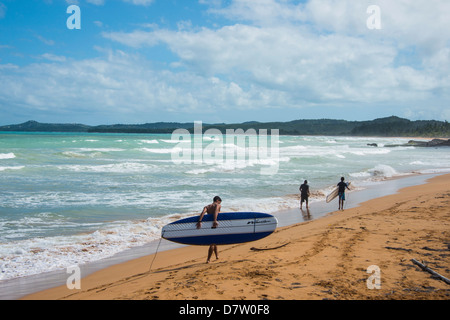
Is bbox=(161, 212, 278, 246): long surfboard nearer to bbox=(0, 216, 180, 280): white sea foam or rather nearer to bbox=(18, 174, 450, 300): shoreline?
bbox=(18, 174, 450, 300): shoreline

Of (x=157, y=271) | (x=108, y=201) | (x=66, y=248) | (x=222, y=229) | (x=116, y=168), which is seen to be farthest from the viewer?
(x=116, y=168)

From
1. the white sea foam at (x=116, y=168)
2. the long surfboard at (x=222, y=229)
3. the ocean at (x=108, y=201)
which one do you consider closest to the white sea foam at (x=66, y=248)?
the ocean at (x=108, y=201)

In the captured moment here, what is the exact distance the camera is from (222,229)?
691cm

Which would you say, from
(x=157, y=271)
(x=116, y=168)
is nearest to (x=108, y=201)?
(x=157, y=271)

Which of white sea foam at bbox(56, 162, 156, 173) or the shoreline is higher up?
white sea foam at bbox(56, 162, 156, 173)

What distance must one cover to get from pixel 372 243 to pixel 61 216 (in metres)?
9.48

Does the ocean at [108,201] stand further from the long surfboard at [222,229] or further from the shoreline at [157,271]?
the long surfboard at [222,229]

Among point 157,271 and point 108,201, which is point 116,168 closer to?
point 108,201

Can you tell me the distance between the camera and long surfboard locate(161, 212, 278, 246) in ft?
22.5

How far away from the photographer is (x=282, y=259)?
636 cm

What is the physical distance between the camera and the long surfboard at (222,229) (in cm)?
687

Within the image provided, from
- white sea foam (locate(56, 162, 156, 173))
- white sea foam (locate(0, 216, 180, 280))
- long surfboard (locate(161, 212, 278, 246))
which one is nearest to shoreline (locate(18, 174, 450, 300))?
long surfboard (locate(161, 212, 278, 246))

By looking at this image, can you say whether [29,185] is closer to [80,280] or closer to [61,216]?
[61,216]
